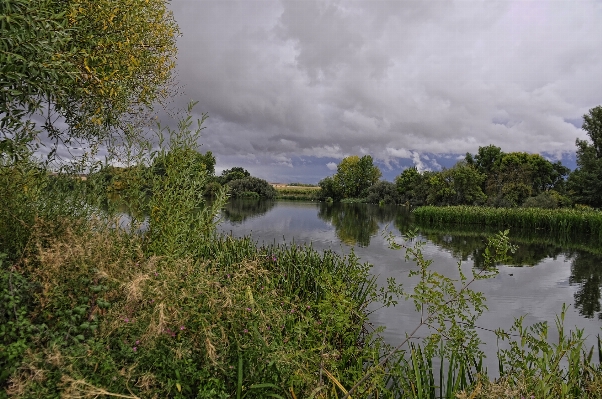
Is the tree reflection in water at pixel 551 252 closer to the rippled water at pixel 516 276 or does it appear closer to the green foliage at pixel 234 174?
the rippled water at pixel 516 276

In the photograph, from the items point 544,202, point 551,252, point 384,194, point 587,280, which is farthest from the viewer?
point 384,194

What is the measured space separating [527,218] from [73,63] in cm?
3358

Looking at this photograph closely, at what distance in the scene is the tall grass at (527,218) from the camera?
27.1 metres

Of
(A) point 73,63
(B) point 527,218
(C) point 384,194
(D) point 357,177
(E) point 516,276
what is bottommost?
(E) point 516,276

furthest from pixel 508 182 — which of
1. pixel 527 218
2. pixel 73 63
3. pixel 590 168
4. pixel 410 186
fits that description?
pixel 73 63

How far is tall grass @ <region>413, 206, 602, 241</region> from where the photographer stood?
27.1 meters

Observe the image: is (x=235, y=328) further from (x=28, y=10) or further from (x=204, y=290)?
(x=28, y=10)

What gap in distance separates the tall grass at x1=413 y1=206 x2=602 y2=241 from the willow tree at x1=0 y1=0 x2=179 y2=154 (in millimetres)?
29045

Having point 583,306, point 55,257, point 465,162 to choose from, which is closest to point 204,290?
point 55,257

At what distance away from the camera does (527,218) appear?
3002 centimetres

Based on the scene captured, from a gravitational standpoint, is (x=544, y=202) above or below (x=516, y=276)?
above

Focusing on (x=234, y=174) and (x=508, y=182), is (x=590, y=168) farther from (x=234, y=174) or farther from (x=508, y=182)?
(x=234, y=174)

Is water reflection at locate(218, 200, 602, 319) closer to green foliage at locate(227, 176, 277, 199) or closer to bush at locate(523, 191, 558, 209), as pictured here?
bush at locate(523, 191, 558, 209)

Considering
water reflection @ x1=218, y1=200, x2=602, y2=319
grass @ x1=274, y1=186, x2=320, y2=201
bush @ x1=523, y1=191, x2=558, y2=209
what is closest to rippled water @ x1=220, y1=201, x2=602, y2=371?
water reflection @ x1=218, y1=200, x2=602, y2=319
